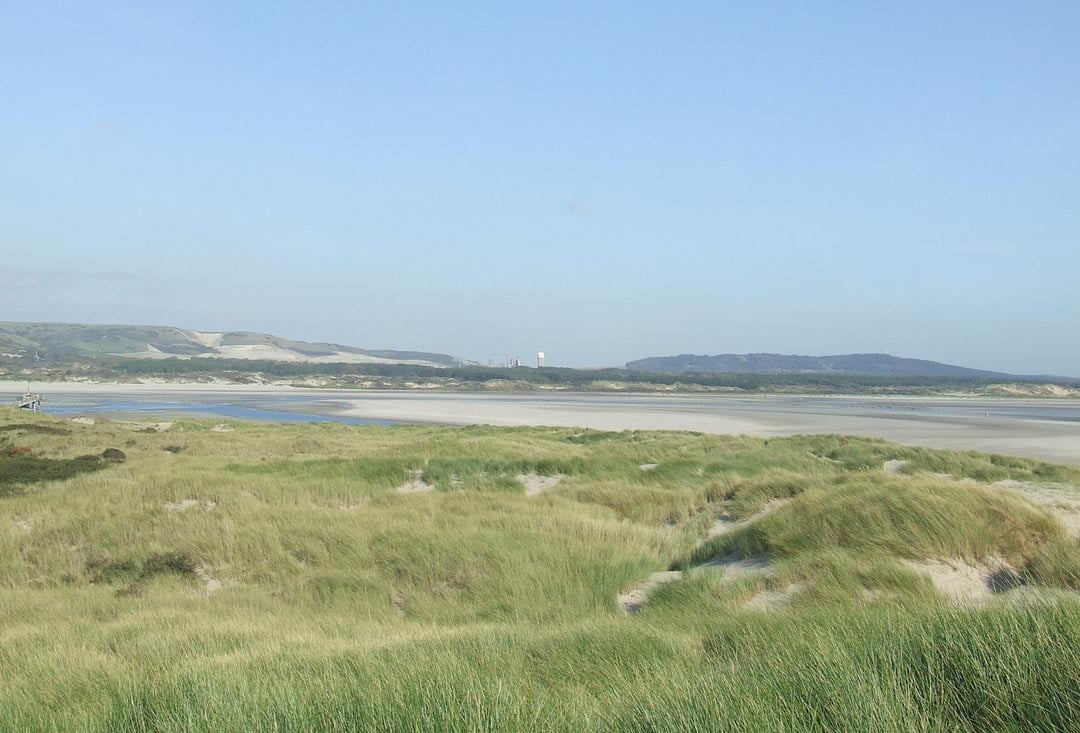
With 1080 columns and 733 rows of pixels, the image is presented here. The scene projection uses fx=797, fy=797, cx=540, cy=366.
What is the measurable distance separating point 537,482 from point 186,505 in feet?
23.9

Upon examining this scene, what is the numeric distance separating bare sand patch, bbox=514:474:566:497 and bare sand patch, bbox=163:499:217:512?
609 centimetres

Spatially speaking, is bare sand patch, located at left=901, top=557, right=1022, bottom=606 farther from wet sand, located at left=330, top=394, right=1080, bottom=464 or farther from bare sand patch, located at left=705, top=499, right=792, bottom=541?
wet sand, located at left=330, top=394, right=1080, bottom=464

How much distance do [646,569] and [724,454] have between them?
12.9 meters

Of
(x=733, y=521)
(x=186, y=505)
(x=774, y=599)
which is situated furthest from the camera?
(x=186, y=505)

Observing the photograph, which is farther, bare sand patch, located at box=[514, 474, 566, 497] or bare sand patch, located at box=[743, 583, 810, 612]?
bare sand patch, located at box=[514, 474, 566, 497]

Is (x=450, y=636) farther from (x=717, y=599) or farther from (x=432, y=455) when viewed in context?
(x=432, y=455)

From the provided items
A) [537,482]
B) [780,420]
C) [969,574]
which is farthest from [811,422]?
[969,574]

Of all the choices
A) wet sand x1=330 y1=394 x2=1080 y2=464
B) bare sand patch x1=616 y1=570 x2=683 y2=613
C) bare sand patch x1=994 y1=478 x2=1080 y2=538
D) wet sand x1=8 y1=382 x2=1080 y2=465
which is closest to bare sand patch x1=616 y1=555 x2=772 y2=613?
bare sand patch x1=616 y1=570 x2=683 y2=613

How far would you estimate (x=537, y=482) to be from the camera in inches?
697

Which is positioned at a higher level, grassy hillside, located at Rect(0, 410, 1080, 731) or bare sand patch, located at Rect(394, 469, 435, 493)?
grassy hillside, located at Rect(0, 410, 1080, 731)

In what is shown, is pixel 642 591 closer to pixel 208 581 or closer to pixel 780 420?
pixel 208 581

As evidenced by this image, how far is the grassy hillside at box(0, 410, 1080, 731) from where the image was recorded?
3.54m

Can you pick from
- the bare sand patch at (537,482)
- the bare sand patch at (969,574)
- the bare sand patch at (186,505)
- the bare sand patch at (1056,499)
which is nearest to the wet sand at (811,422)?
the bare sand patch at (1056,499)

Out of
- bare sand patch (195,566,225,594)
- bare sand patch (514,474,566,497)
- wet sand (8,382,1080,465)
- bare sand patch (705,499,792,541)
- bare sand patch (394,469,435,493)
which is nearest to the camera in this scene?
bare sand patch (195,566,225,594)
